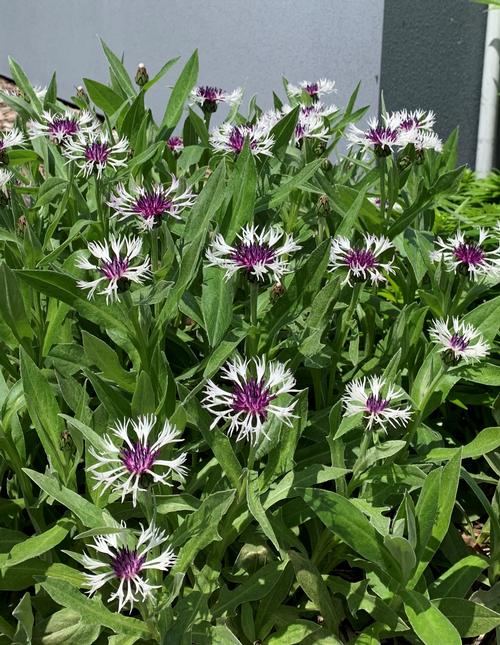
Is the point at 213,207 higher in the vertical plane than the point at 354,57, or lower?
lower

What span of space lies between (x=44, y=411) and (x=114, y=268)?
11.6 inches

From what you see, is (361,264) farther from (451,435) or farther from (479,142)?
(479,142)

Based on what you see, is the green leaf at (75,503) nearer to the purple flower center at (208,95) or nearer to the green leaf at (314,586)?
the green leaf at (314,586)

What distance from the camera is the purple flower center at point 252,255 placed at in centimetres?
139

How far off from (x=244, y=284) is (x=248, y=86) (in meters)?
2.96

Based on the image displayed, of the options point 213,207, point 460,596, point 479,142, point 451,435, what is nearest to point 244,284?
point 213,207

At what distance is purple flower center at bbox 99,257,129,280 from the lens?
134 centimetres

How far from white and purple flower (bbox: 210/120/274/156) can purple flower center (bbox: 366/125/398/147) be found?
224mm

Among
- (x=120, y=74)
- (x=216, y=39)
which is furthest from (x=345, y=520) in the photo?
(x=216, y=39)

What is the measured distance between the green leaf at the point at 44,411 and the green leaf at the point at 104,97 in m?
1.10

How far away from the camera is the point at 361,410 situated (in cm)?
135

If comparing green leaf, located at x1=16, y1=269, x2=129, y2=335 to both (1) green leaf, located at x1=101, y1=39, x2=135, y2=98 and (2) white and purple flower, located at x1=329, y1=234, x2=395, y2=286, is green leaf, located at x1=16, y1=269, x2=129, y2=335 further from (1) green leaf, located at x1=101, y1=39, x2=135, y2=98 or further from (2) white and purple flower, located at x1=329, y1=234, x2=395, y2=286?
(1) green leaf, located at x1=101, y1=39, x2=135, y2=98

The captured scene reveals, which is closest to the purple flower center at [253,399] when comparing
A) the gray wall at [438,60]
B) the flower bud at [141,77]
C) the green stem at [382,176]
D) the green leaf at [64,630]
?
the green leaf at [64,630]

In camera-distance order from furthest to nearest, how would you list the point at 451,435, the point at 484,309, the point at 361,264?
the point at 451,435, the point at 484,309, the point at 361,264
